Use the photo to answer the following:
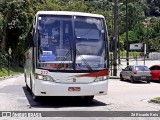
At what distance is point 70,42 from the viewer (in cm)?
1473

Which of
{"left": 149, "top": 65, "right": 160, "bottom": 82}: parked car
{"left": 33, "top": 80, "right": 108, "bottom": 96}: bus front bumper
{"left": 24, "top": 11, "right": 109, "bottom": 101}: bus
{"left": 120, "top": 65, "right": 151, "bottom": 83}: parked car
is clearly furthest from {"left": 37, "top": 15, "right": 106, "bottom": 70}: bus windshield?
{"left": 149, "top": 65, "right": 160, "bottom": 82}: parked car

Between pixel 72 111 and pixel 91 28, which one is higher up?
pixel 91 28

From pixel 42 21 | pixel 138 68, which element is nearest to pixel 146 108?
pixel 42 21

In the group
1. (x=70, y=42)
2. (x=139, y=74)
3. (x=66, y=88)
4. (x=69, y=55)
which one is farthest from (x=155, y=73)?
(x=66, y=88)

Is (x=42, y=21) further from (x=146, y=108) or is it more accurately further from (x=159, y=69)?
(x=159, y=69)

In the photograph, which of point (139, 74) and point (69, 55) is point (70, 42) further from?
point (139, 74)

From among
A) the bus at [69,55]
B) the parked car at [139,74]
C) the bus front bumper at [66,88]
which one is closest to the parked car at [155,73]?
the parked car at [139,74]

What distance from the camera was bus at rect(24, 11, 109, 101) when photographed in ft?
47.0

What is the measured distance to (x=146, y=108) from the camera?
563 inches

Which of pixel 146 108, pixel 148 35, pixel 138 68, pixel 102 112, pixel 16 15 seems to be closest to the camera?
pixel 102 112

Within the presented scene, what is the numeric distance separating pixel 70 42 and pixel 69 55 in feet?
1.73

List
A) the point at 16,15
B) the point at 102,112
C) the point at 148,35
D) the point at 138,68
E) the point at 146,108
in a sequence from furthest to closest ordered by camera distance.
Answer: the point at 148,35 → the point at 16,15 → the point at 138,68 → the point at 146,108 → the point at 102,112

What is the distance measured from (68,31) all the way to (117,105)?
344 centimetres

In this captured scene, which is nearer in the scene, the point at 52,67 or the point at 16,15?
the point at 52,67
